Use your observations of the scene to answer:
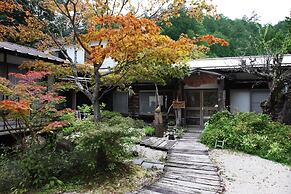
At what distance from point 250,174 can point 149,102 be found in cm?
997

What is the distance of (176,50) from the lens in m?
8.43

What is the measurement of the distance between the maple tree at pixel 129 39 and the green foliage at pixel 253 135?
3.27 meters

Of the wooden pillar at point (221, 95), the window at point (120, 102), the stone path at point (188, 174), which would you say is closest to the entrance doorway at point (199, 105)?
the wooden pillar at point (221, 95)

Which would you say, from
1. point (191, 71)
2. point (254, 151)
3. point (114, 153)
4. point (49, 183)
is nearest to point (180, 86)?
point (191, 71)

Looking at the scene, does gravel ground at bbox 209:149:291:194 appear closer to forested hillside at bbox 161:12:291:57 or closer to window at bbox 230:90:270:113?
window at bbox 230:90:270:113

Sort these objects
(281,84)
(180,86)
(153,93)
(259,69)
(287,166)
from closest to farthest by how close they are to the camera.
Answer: (287,166), (281,84), (259,69), (180,86), (153,93)

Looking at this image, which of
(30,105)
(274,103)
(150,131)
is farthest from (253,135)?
(30,105)

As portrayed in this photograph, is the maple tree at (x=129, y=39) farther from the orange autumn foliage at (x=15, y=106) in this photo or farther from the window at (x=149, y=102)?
the window at (x=149, y=102)

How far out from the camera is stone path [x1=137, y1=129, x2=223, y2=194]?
7.34 meters

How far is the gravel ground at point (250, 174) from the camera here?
292 inches

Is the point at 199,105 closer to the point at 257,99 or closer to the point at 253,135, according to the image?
the point at 257,99

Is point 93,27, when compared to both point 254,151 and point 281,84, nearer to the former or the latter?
point 254,151

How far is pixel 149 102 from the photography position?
17891 millimetres

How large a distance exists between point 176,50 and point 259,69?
25.4 feet
